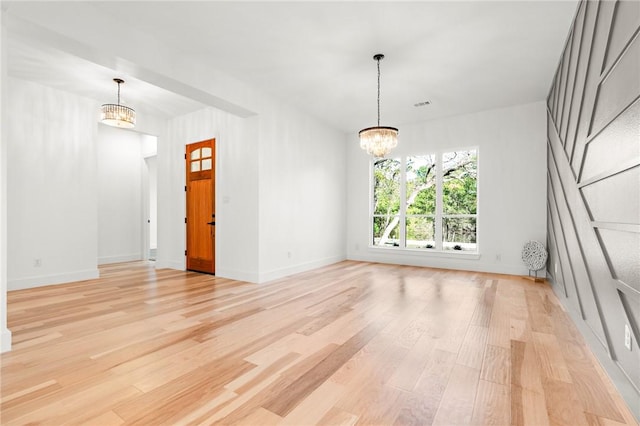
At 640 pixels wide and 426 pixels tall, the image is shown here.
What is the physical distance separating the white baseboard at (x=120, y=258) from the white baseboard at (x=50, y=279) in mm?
1731

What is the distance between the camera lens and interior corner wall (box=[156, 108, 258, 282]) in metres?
5.00

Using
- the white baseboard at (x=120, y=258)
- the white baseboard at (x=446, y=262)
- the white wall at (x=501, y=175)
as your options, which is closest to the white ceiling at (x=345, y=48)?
the white wall at (x=501, y=175)

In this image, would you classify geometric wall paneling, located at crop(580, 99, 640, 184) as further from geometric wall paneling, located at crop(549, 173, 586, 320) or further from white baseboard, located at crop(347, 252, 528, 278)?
white baseboard, located at crop(347, 252, 528, 278)

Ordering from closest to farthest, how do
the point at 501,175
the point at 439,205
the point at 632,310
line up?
1. the point at 632,310
2. the point at 501,175
3. the point at 439,205

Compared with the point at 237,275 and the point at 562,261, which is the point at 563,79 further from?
the point at 237,275

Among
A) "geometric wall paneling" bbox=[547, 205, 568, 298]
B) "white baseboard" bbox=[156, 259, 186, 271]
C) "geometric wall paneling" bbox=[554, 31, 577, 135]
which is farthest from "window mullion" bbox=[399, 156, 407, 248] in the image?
"white baseboard" bbox=[156, 259, 186, 271]

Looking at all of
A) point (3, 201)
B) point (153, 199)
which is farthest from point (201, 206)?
point (153, 199)

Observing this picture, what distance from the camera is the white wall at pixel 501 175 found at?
5.30 m

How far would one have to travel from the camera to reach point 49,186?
15.7ft

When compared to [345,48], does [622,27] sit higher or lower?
lower

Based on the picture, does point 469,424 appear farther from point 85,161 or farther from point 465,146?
point 85,161

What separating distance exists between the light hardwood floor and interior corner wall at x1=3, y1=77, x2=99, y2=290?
0.83m

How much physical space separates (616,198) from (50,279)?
22.2ft

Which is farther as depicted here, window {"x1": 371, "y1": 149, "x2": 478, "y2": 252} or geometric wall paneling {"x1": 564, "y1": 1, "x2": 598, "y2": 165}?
window {"x1": 371, "y1": 149, "x2": 478, "y2": 252}
